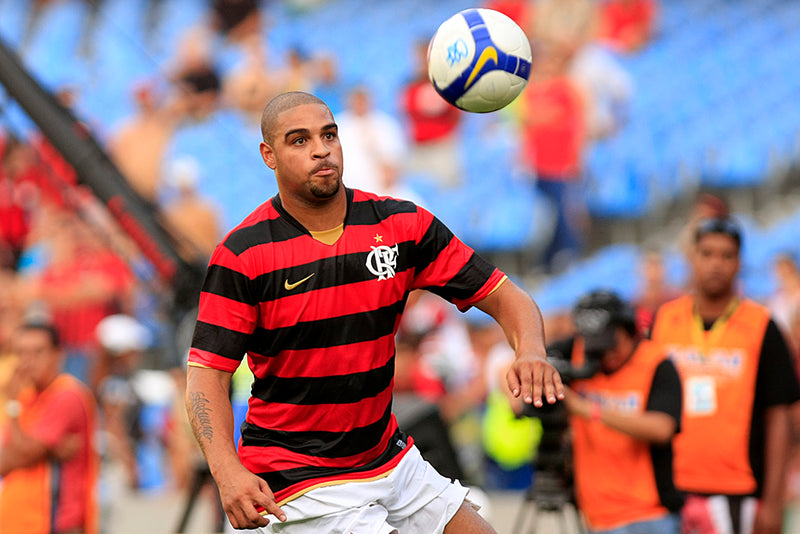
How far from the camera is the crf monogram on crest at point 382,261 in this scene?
378 centimetres

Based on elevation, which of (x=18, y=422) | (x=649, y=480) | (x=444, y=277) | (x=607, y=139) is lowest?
(x=649, y=480)

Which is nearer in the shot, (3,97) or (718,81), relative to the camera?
(3,97)

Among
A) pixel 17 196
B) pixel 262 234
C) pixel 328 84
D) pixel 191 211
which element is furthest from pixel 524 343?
pixel 17 196

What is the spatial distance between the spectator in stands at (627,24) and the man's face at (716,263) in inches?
413

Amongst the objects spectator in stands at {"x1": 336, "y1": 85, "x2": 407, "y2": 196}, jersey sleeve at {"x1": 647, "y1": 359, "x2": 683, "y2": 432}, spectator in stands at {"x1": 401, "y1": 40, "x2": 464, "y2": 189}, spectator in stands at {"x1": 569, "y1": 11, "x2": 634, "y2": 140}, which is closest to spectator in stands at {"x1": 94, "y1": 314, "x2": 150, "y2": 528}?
spectator in stands at {"x1": 336, "y1": 85, "x2": 407, "y2": 196}

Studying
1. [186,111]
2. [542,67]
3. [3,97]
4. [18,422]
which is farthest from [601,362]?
[186,111]

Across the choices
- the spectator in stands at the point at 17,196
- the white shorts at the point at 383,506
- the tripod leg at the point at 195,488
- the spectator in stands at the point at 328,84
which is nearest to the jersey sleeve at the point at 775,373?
the white shorts at the point at 383,506

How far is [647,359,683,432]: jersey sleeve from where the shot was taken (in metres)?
5.52

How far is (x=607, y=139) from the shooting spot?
1520 centimetres

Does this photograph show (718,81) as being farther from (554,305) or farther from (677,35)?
(554,305)

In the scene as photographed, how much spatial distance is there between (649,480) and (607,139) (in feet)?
33.6

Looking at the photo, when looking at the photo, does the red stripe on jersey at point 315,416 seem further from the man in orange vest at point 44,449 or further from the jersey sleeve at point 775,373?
the man in orange vest at point 44,449

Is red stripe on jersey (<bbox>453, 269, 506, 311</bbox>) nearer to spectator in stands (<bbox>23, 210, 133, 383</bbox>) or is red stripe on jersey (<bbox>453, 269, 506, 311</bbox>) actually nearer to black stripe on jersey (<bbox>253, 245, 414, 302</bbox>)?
black stripe on jersey (<bbox>253, 245, 414, 302</bbox>)

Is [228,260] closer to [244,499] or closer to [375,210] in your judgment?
[375,210]
